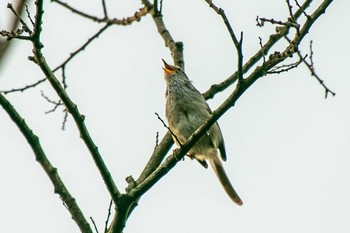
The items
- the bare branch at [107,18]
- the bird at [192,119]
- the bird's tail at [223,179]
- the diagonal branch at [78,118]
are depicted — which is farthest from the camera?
the bird's tail at [223,179]

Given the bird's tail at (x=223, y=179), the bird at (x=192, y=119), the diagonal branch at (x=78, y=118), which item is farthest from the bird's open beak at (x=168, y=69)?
the diagonal branch at (x=78, y=118)

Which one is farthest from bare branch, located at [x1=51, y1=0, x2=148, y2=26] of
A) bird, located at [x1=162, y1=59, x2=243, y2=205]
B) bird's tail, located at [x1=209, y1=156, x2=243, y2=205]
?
bird's tail, located at [x1=209, y1=156, x2=243, y2=205]

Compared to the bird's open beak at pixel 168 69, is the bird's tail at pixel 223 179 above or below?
below

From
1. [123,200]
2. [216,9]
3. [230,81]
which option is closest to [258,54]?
[230,81]

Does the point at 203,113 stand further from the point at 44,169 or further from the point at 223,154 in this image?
the point at 44,169

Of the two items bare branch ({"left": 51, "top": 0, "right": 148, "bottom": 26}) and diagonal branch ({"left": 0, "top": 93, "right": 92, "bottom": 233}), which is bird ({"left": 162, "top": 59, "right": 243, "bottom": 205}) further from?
diagonal branch ({"left": 0, "top": 93, "right": 92, "bottom": 233})

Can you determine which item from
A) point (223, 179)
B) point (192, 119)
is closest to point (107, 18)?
point (192, 119)

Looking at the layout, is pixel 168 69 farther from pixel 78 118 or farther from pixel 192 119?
pixel 78 118

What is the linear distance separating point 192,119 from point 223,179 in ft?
4.38

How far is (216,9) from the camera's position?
509 cm

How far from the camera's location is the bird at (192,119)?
7.60 m

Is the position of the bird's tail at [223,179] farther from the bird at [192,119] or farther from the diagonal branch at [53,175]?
the diagonal branch at [53,175]

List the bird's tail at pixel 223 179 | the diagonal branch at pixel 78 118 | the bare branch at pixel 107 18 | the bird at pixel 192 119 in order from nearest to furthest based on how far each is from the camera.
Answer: the diagonal branch at pixel 78 118 < the bare branch at pixel 107 18 < the bird at pixel 192 119 < the bird's tail at pixel 223 179

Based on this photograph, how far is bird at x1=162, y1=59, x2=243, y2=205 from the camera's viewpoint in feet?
24.9
